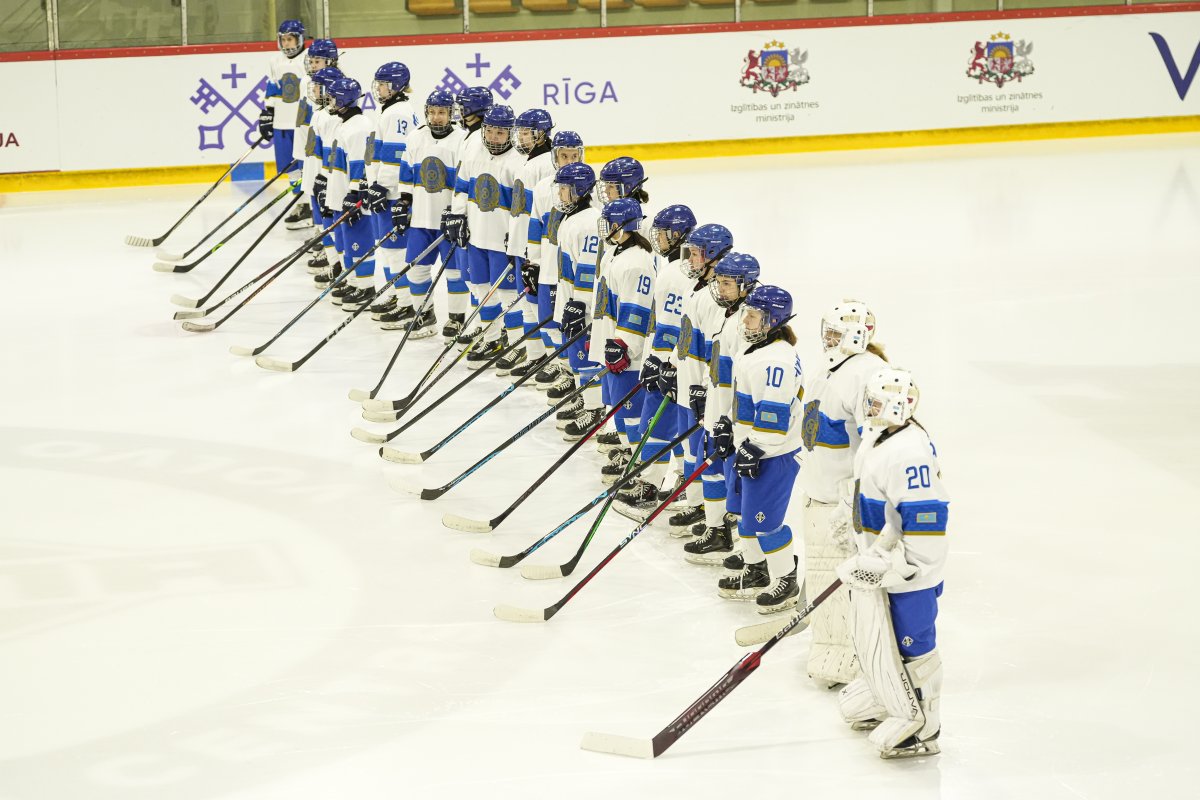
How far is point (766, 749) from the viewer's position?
4.66 m

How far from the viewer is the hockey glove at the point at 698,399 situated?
5.95 meters

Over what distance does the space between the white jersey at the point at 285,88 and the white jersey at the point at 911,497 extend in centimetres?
806

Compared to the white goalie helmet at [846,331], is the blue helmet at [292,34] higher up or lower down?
higher up

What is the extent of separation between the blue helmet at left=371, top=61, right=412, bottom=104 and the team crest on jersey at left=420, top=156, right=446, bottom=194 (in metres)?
0.65

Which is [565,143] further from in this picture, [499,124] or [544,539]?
[544,539]

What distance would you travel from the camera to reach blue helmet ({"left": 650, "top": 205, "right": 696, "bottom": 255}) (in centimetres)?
629

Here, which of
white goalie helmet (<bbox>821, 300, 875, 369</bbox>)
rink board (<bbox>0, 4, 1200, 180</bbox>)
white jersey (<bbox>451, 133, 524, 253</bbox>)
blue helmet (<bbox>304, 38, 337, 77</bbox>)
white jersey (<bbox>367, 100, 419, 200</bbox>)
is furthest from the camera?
rink board (<bbox>0, 4, 1200, 180</bbox>)

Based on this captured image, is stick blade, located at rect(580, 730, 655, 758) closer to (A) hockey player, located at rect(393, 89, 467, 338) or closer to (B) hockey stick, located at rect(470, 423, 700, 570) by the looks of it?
(B) hockey stick, located at rect(470, 423, 700, 570)

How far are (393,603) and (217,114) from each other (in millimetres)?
A: 9173

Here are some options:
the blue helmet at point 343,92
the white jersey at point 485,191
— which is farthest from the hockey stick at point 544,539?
the blue helmet at point 343,92

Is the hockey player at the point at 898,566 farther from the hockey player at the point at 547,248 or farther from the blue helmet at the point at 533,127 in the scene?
the blue helmet at the point at 533,127

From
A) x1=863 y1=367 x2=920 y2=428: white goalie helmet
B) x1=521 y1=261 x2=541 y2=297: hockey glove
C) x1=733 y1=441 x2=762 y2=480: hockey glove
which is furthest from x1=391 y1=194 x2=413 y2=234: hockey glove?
x1=863 y1=367 x2=920 y2=428: white goalie helmet

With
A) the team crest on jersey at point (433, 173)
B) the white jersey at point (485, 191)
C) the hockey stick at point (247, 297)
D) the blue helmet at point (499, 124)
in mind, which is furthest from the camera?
the hockey stick at point (247, 297)

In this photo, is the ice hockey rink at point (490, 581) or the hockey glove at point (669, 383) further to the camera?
the hockey glove at point (669, 383)
